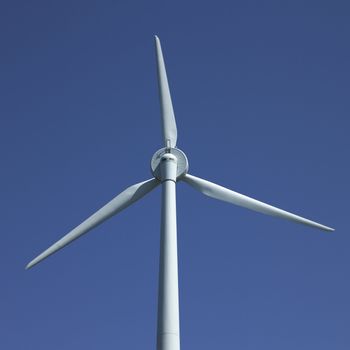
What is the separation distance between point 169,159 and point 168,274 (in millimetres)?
5502

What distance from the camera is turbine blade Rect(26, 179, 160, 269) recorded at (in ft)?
71.7

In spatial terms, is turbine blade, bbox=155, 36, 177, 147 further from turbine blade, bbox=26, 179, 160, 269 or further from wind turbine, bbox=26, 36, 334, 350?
turbine blade, bbox=26, 179, 160, 269

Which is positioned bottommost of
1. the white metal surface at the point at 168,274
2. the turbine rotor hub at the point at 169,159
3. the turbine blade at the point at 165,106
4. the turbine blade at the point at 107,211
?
the white metal surface at the point at 168,274

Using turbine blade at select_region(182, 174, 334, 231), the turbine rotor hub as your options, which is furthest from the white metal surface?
turbine blade at select_region(182, 174, 334, 231)

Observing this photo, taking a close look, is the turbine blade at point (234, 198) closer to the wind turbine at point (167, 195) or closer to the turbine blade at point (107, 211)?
the wind turbine at point (167, 195)

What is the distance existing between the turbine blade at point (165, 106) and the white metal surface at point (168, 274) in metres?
2.71

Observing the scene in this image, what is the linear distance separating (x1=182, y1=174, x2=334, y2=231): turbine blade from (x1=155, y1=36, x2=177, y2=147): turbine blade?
203 centimetres

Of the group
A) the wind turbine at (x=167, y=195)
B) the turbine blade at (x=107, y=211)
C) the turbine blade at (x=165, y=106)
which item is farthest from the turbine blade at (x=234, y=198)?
the turbine blade at (x=165, y=106)

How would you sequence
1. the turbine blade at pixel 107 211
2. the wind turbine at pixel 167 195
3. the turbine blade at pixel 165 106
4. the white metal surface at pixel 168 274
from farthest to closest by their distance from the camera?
1. the turbine blade at pixel 165 106
2. the turbine blade at pixel 107 211
3. the wind turbine at pixel 167 195
4. the white metal surface at pixel 168 274

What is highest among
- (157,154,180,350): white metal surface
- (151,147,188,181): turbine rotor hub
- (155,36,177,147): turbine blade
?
(155,36,177,147): turbine blade

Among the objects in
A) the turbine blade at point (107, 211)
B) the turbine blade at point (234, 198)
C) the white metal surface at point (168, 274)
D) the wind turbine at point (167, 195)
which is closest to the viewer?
the white metal surface at point (168, 274)

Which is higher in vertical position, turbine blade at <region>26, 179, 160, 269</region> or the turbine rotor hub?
the turbine rotor hub

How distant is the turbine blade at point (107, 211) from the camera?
21844mm

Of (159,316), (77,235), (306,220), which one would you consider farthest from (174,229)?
(306,220)
